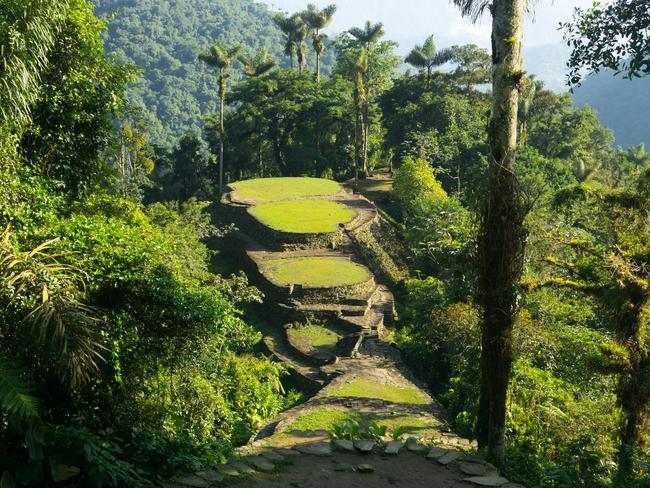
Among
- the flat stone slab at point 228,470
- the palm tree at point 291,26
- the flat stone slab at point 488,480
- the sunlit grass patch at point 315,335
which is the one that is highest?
the palm tree at point 291,26

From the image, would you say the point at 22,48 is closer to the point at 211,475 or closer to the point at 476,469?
the point at 211,475

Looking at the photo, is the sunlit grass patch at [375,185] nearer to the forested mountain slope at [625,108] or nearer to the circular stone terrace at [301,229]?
the circular stone terrace at [301,229]

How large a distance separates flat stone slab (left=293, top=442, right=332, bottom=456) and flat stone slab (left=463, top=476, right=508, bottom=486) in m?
1.50

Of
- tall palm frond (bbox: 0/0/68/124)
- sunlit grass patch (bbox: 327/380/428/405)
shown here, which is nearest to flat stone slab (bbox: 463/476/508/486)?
tall palm frond (bbox: 0/0/68/124)

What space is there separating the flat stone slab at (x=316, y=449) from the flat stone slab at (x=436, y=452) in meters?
1.07

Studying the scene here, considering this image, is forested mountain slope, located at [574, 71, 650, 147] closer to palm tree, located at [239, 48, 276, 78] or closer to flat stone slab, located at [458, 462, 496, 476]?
palm tree, located at [239, 48, 276, 78]

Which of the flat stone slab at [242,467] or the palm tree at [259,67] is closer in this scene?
the flat stone slab at [242,467]

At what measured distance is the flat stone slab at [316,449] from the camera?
667 cm

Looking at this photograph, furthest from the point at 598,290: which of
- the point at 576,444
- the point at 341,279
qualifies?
the point at 341,279

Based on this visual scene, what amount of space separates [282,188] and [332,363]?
13.5m

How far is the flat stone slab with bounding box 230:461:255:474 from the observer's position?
5605 millimetres

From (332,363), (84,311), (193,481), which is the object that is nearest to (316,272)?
(332,363)

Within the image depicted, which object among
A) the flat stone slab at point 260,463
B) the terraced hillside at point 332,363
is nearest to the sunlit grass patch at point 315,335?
the terraced hillside at point 332,363

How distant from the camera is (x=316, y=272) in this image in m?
19.5
